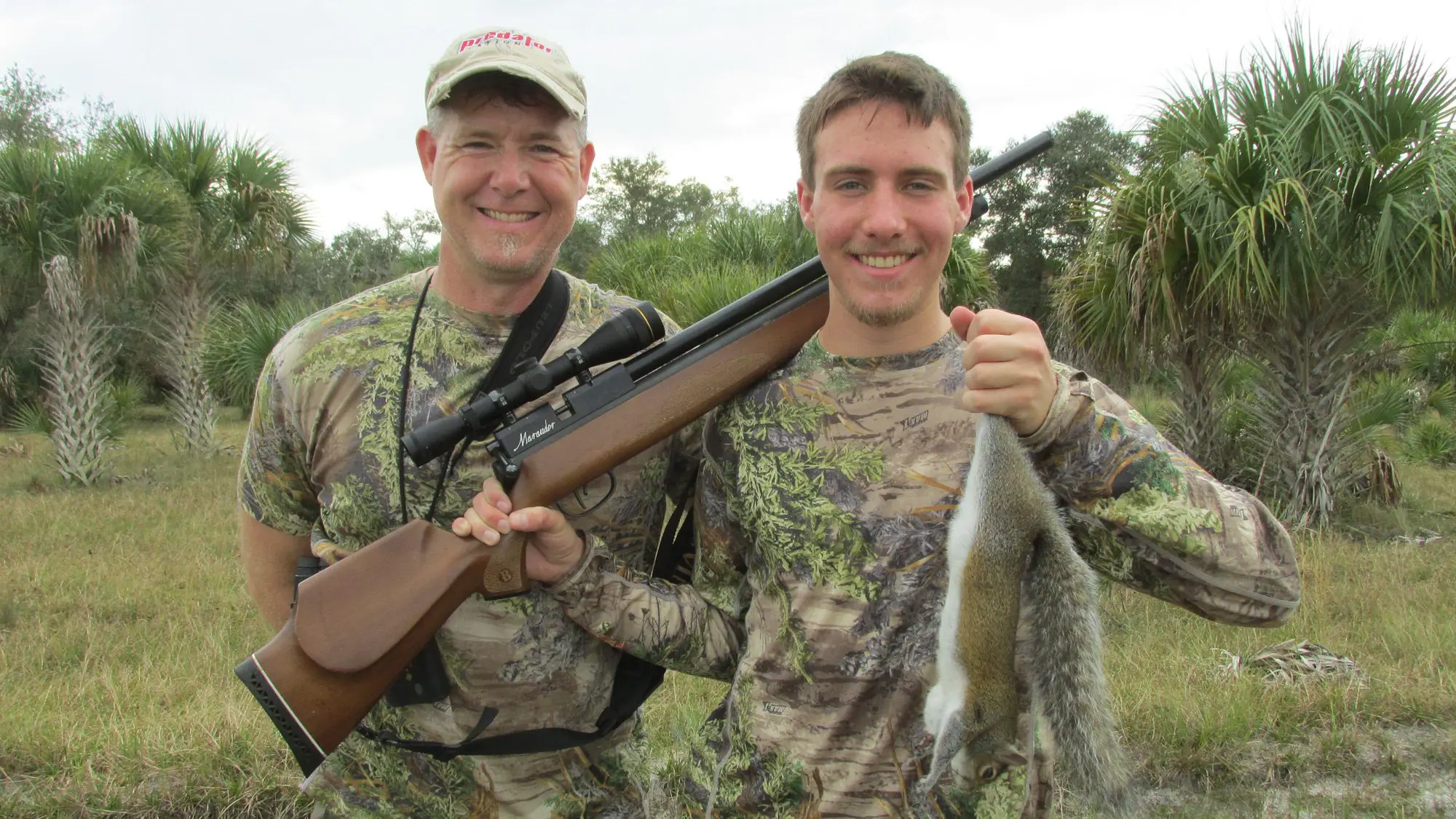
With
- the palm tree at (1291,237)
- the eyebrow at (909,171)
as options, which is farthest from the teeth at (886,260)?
the palm tree at (1291,237)

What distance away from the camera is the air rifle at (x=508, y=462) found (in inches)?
79.7

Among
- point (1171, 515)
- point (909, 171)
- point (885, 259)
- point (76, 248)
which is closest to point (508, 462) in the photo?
point (885, 259)

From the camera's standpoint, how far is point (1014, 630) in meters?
1.54

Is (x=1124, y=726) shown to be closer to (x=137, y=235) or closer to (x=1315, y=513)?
(x=1315, y=513)

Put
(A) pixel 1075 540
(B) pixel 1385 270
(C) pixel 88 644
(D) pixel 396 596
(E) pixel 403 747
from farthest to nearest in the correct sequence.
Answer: (B) pixel 1385 270
(C) pixel 88 644
(E) pixel 403 747
(D) pixel 396 596
(A) pixel 1075 540

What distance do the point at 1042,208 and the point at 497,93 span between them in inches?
1203

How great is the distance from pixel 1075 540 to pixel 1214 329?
9.16 metres

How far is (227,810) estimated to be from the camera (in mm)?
3641

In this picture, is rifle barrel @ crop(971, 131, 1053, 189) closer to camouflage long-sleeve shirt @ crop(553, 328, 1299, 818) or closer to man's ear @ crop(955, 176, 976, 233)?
man's ear @ crop(955, 176, 976, 233)

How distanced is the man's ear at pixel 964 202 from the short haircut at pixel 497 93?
40.7 inches

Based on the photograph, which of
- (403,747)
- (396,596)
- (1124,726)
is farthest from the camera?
(1124,726)

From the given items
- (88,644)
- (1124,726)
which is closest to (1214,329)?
(1124,726)

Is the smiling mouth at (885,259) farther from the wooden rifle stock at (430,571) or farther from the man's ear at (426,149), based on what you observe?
the man's ear at (426,149)

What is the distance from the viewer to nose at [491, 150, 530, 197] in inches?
89.1
